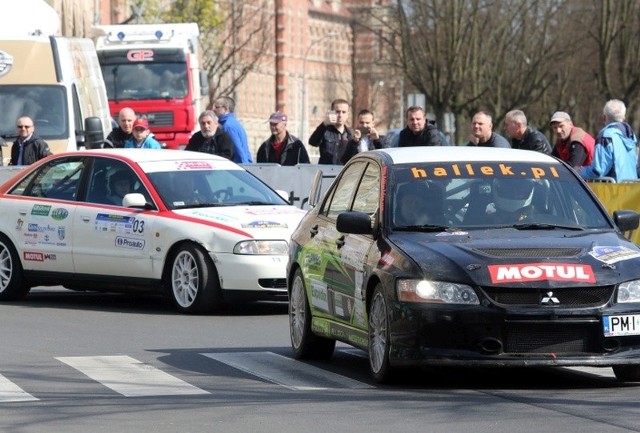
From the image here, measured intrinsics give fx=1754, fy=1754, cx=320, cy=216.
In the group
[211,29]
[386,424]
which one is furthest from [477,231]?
[211,29]

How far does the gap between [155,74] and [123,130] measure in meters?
19.3

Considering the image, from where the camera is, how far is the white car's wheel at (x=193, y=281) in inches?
632

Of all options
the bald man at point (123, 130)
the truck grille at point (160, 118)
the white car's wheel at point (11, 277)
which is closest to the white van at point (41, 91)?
the bald man at point (123, 130)

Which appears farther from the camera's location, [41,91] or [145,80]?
[145,80]

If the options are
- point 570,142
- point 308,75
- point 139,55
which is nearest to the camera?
point 570,142

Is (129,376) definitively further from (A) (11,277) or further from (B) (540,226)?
(A) (11,277)

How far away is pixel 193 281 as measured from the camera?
16.3m

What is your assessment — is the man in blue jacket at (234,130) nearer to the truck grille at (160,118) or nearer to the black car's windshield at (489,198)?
the black car's windshield at (489,198)

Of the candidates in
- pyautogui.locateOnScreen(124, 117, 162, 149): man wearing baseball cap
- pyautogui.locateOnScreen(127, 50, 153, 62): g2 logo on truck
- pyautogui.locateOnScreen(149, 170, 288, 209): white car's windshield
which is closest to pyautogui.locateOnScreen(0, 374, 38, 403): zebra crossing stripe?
pyautogui.locateOnScreen(149, 170, 288, 209): white car's windshield

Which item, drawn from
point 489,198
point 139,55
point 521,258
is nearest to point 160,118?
point 139,55

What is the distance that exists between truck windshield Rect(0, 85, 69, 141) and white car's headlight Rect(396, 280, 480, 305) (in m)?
15.9

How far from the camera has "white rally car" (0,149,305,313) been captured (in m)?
16.0

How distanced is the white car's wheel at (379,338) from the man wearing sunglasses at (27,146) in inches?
496

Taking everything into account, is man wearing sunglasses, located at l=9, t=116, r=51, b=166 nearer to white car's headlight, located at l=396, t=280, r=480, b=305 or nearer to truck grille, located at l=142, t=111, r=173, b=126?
white car's headlight, located at l=396, t=280, r=480, b=305
